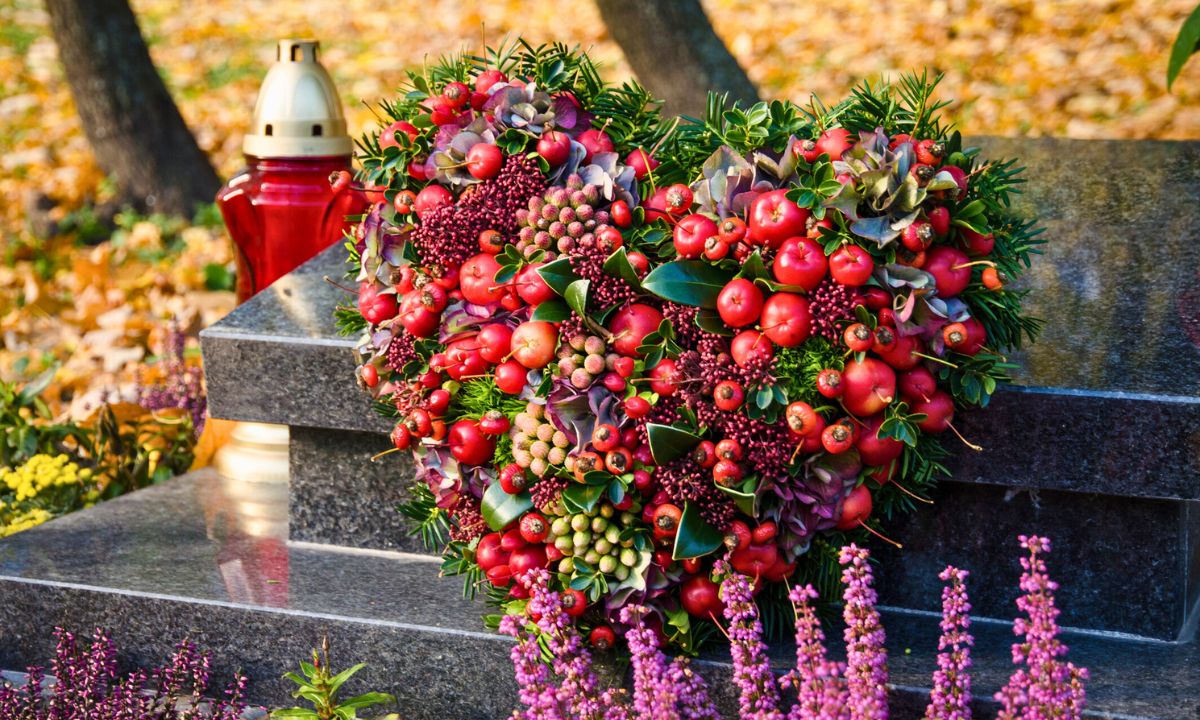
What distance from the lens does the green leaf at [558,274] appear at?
1961mm

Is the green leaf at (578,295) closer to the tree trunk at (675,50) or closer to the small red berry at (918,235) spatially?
the small red berry at (918,235)

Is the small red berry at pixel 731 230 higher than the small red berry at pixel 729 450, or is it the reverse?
the small red berry at pixel 731 230

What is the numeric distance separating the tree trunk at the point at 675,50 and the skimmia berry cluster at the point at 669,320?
7.96 ft

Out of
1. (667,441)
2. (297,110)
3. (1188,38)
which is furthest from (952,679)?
(297,110)

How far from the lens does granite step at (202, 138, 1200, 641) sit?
2.05 m

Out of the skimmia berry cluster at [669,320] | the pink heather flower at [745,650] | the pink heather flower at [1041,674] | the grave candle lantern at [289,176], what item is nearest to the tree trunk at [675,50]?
the grave candle lantern at [289,176]

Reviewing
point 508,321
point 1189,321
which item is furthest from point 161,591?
point 1189,321

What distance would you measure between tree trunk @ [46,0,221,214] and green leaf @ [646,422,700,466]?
4776mm

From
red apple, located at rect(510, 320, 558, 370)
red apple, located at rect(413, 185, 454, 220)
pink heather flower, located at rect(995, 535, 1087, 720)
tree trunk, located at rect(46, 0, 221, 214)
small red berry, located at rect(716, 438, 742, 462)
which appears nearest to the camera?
pink heather flower, located at rect(995, 535, 1087, 720)

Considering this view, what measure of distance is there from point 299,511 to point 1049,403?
1456mm

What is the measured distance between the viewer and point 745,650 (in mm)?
1899

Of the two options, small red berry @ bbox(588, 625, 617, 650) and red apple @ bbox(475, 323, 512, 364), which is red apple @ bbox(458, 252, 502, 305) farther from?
small red berry @ bbox(588, 625, 617, 650)

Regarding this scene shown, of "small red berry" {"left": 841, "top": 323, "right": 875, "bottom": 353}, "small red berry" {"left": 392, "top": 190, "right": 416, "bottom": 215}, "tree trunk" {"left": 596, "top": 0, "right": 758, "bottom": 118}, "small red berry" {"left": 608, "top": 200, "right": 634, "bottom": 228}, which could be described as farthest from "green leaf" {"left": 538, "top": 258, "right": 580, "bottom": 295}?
"tree trunk" {"left": 596, "top": 0, "right": 758, "bottom": 118}

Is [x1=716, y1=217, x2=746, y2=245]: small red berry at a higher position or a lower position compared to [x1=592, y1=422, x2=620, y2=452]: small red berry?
higher
